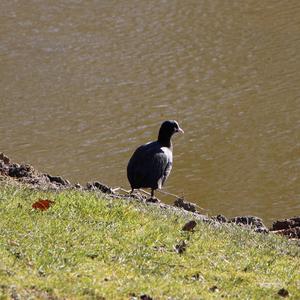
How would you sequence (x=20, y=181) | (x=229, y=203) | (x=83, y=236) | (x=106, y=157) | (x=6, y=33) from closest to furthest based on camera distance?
(x=83, y=236) < (x=20, y=181) < (x=229, y=203) < (x=106, y=157) < (x=6, y=33)

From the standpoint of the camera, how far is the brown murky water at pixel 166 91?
16.4m

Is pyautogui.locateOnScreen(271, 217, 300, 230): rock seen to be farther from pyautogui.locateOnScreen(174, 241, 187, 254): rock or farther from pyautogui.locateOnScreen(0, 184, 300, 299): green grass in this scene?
pyautogui.locateOnScreen(174, 241, 187, 254): rock

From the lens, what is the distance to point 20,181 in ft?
39.7

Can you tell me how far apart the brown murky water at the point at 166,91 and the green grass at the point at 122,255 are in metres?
5.08

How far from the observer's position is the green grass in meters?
7.33

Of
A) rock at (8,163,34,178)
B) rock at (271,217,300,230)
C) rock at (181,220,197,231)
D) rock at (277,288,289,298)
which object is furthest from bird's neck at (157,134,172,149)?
rock at (277,288,289,298)

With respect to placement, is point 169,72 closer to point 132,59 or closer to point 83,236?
point 132,59

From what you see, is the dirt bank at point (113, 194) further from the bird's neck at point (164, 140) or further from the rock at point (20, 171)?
the bird's neck at point (164, 140)

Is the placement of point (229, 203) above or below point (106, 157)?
below

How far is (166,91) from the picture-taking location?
20344 millimetres

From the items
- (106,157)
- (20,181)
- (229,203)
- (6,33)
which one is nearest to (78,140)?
(106,157)

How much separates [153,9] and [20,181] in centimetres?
1508

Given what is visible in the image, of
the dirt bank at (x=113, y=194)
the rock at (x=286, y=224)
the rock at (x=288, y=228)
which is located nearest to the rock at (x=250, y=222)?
the dirt bank at (x=113, y=194)

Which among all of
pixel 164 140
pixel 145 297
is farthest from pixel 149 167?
pixel 145 297
